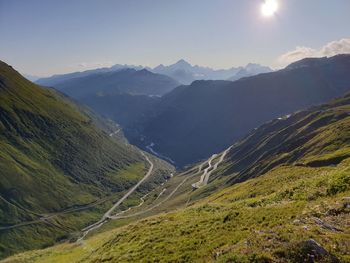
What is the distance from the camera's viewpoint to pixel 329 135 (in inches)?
6407

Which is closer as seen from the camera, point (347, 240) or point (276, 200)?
point (347, 240)

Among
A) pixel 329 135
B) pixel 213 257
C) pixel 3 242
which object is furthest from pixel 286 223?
pixel 3 242

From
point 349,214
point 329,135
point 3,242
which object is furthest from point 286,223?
point 3,242

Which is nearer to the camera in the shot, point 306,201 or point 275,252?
point 275,252

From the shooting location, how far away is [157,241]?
39.1 metres

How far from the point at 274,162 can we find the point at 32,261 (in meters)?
118

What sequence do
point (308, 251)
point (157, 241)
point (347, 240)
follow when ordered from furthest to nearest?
point (157, 241) < point (347, 240) < point (308, 251)

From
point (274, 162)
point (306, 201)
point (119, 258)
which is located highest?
point (306, 201)

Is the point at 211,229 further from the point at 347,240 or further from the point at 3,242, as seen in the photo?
the point at 3,242

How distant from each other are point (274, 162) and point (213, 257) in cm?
Answer: 15140

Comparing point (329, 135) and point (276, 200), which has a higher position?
point (276, 200)

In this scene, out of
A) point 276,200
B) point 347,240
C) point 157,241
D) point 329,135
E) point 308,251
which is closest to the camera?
point 308,251

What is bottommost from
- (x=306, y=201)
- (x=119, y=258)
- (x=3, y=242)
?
(x=3, y=242)

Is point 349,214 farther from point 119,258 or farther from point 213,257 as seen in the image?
point 119,258
